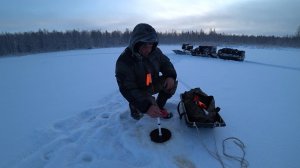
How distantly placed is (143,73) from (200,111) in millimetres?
1060

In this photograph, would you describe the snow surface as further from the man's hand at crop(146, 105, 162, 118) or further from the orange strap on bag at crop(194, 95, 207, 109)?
the man's hand at crop(146, 105, 162, 118)

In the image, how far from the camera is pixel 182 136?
8.95ft

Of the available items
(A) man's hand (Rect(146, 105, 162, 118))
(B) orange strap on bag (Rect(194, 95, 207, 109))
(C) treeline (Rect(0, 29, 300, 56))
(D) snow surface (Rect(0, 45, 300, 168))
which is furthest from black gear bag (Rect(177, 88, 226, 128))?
(C) treeline (Rect(0, 29, 300, 56))

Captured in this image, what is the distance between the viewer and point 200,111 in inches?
108

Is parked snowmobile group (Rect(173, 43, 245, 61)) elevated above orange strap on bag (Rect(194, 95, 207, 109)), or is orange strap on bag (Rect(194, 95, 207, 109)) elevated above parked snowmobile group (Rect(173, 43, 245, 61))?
parked snowmobile group (Rect(173, 43, 245, 61))

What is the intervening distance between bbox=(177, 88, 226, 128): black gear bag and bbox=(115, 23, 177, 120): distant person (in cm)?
37

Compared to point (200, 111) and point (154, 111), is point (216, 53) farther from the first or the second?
point (154, 111)

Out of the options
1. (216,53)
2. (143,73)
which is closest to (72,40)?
(216,53)

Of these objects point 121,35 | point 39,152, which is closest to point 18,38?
point 121,35

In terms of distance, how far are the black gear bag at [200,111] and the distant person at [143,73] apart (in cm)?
37

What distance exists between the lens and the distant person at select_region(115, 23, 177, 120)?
2.51 metres

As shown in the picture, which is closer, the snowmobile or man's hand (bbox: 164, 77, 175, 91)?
man's hand (bbox: 164, 77, 175, 91)

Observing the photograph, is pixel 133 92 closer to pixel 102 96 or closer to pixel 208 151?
pixel 208 151

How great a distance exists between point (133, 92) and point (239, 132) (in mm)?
1788
